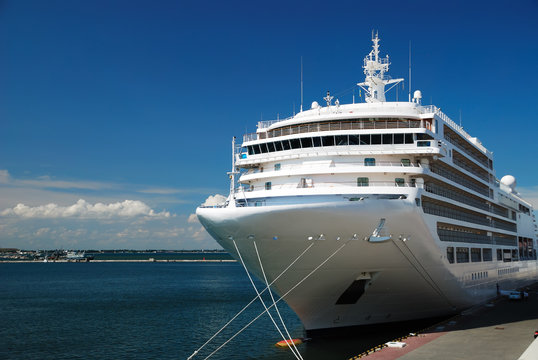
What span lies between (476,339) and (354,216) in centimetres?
772

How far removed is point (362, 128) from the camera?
851 inches

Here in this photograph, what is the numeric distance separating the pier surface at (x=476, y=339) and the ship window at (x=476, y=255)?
2952 millimetres

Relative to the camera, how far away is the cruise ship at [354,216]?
59.1ft

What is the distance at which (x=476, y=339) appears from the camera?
19.4 m

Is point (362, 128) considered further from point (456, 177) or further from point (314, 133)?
point (456, 177)

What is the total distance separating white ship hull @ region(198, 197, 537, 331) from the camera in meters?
17.6

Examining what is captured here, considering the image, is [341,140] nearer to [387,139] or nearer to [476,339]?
[387,139]

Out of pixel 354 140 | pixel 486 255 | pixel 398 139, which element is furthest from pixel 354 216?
pixel 486 255

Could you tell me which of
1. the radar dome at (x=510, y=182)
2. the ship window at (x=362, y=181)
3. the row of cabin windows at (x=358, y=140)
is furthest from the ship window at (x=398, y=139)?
the radar dome at (x=510, y=182)

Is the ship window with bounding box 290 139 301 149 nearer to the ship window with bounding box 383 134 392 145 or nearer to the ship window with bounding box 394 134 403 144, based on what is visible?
the ship window with bounding box 383 134 392 145

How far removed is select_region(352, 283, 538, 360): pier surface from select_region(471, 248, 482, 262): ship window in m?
2.95

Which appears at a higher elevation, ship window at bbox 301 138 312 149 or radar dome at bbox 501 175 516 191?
radar dome at bbox 501 175 516 191

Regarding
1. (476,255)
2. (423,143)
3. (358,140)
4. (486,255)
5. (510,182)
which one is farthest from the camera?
(510,182)

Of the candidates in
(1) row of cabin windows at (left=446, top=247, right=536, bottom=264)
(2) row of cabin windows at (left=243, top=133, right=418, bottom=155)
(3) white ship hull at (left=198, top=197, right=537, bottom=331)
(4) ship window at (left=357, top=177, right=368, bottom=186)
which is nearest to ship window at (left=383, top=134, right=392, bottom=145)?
(2) row of cabin windows at (left=243, top=133, right=418, bottom=155)
